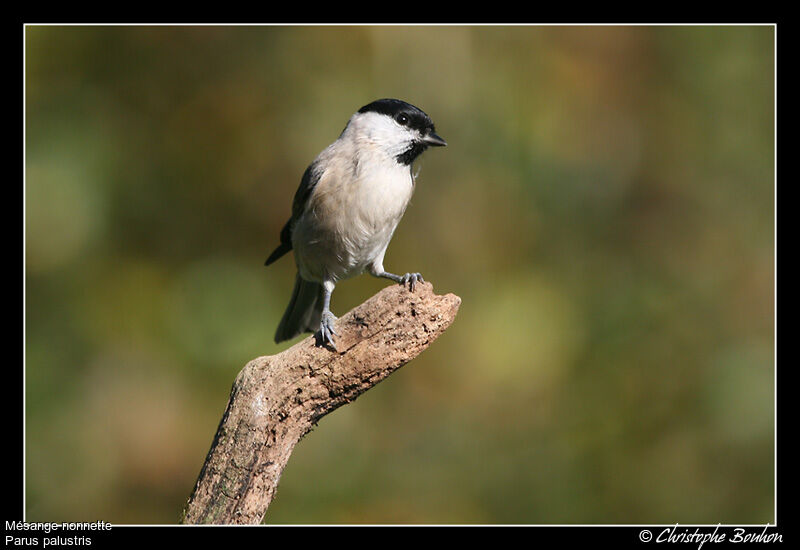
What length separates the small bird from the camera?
10.7 feet

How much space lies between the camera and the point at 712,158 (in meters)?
5.04

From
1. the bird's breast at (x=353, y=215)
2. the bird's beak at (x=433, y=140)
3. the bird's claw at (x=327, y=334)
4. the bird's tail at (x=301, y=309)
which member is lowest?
the bird's tail at (x=301, y=309)

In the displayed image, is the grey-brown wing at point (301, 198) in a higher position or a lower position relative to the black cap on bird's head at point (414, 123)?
lower

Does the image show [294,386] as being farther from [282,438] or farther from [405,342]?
[405,342]

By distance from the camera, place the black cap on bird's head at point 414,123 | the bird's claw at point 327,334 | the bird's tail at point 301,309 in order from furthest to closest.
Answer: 1. the bird's tail at point 301,309
2. the black cap on bird's head at point 414,123
3. the bird's claw at point 327,334

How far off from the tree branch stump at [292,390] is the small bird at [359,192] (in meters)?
0.64

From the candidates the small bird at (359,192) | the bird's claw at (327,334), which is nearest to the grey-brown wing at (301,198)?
the small bird at (359,192)

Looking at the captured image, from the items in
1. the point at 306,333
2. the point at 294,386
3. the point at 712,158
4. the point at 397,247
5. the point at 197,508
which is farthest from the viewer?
the point at 712,158

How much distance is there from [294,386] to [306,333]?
55.3 inches

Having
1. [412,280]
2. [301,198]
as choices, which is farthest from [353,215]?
[412,280]

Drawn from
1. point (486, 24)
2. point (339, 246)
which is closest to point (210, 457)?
point (339, 246)

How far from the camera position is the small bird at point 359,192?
10.7 feet

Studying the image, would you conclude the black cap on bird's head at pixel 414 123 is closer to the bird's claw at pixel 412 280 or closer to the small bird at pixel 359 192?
the small bird at pixel 359 192

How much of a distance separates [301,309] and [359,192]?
36.9 inches
